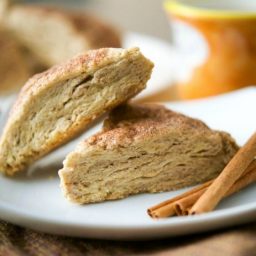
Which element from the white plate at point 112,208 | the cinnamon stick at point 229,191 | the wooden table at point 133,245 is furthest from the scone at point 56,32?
the wooden table at point 133,245

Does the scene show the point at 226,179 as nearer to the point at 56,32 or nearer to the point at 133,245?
the point at 133,245

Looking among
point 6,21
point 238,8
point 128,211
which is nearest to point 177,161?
point 128,211

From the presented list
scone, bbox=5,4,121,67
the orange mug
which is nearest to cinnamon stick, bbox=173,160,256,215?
the orange mug

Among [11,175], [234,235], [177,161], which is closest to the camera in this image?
[234,235]

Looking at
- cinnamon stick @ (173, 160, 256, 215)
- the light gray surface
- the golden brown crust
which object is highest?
the golden brown crust

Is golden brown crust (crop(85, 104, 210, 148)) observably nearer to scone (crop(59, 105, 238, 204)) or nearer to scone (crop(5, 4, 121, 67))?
scone (crop(59, 105, 238, 204))

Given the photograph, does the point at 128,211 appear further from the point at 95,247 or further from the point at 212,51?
the point at 212,51

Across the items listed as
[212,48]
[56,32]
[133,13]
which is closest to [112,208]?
[212,48]
